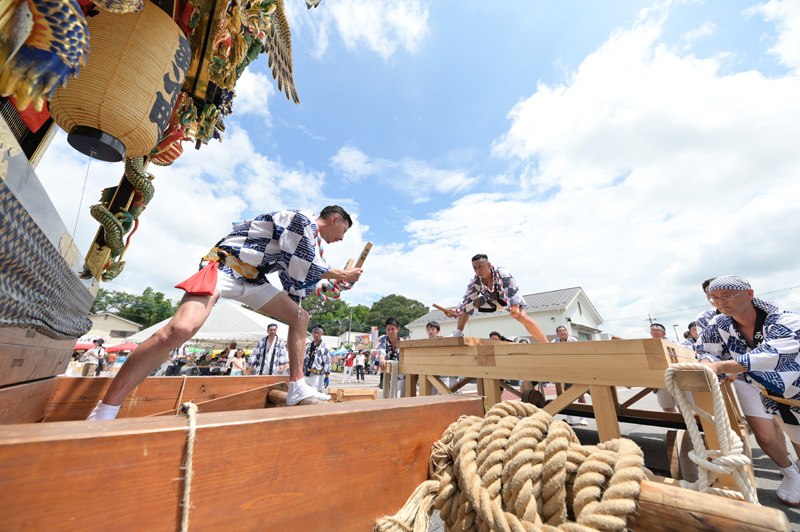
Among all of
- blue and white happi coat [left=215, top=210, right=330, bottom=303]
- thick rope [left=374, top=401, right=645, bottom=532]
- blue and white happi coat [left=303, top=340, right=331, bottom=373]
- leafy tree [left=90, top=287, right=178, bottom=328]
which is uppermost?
leafy tree [left=90, top=287, right=178, bottom=328]

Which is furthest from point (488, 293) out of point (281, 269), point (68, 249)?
point (68, 249)

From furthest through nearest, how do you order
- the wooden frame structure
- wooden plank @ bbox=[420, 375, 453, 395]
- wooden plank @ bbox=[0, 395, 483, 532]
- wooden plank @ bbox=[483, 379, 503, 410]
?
wooden plank @ bbox=[420, 375, 453, 395], wooden plank @ bbox=[483, 379, 503, 410], the wooden frame structure, wooden plank @ bbox=[0, 395, 483, 532]

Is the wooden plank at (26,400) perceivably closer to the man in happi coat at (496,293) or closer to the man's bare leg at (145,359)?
the man's bare leg at (145,359)

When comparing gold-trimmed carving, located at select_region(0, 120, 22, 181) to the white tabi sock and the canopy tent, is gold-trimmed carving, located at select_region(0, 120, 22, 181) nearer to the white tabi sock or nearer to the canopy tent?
the white tabi sock

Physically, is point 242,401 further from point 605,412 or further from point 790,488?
point 790,488

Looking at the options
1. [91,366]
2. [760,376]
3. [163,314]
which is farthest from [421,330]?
[163,314]

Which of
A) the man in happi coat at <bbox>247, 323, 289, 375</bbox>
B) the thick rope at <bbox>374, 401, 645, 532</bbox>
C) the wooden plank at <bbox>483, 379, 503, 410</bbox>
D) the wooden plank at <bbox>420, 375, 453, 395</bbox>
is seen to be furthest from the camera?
the man in happi coat at <bbox>247, 323, 289, 375</bbox>

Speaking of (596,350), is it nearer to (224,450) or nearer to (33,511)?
(224,450)

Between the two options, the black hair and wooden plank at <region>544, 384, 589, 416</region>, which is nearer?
wooden plank at <region>544, 384, 589, 416</region>

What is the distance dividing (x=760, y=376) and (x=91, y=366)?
1296cm

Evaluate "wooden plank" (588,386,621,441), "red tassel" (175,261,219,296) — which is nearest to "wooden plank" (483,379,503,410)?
"wooden plank" (588,386,621,441)

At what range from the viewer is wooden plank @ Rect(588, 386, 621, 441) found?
1.89 m

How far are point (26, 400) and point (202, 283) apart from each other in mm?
761

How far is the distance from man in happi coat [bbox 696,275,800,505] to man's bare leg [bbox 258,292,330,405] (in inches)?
102
